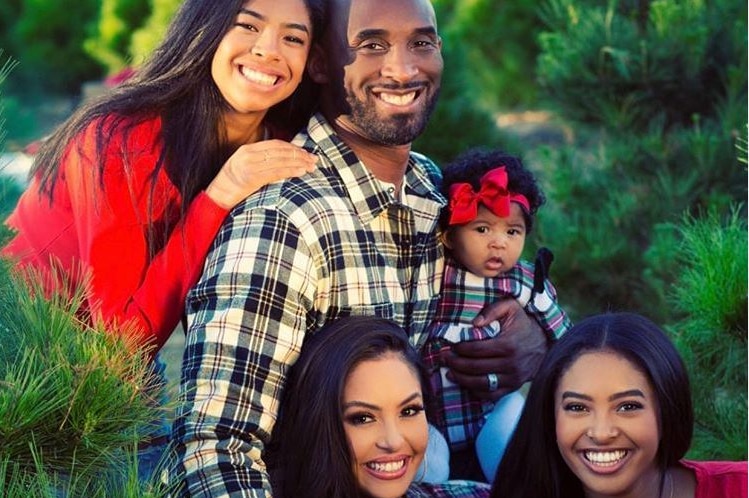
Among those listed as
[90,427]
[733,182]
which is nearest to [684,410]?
[90,427]

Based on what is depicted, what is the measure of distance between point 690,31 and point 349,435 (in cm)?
344

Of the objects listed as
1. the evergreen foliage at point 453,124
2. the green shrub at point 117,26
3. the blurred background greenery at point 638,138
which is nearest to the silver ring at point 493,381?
the blurred background greenery at point 638,138

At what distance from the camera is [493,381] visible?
3.62 meters

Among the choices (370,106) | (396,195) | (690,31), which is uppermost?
(690,31)

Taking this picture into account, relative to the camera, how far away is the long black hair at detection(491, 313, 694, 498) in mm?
3023

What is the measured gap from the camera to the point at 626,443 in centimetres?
297

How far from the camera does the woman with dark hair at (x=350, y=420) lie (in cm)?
298

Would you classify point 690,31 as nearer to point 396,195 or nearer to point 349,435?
point 396,195

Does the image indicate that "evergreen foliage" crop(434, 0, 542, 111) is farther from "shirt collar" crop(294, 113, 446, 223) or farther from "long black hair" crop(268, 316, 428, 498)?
"long black hair" crop(268, 316, 428, 498)

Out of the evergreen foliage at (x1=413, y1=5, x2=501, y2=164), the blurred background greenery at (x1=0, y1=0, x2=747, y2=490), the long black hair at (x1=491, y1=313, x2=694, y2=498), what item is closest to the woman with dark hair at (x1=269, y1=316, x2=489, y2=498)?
the long black hair at (x1=491, y1=313, x2=694, y2=498)

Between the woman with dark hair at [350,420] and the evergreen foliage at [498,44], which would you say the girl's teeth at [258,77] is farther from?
the evergreen foliage at [498,44]

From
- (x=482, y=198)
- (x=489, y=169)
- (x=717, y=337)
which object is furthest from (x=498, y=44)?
(x=482, y=198)

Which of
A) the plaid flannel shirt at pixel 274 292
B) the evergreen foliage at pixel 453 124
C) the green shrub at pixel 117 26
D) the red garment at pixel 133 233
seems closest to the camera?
the plaid flannel shirt at pixel 274 292

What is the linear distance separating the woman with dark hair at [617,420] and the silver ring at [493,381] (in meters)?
0.44
